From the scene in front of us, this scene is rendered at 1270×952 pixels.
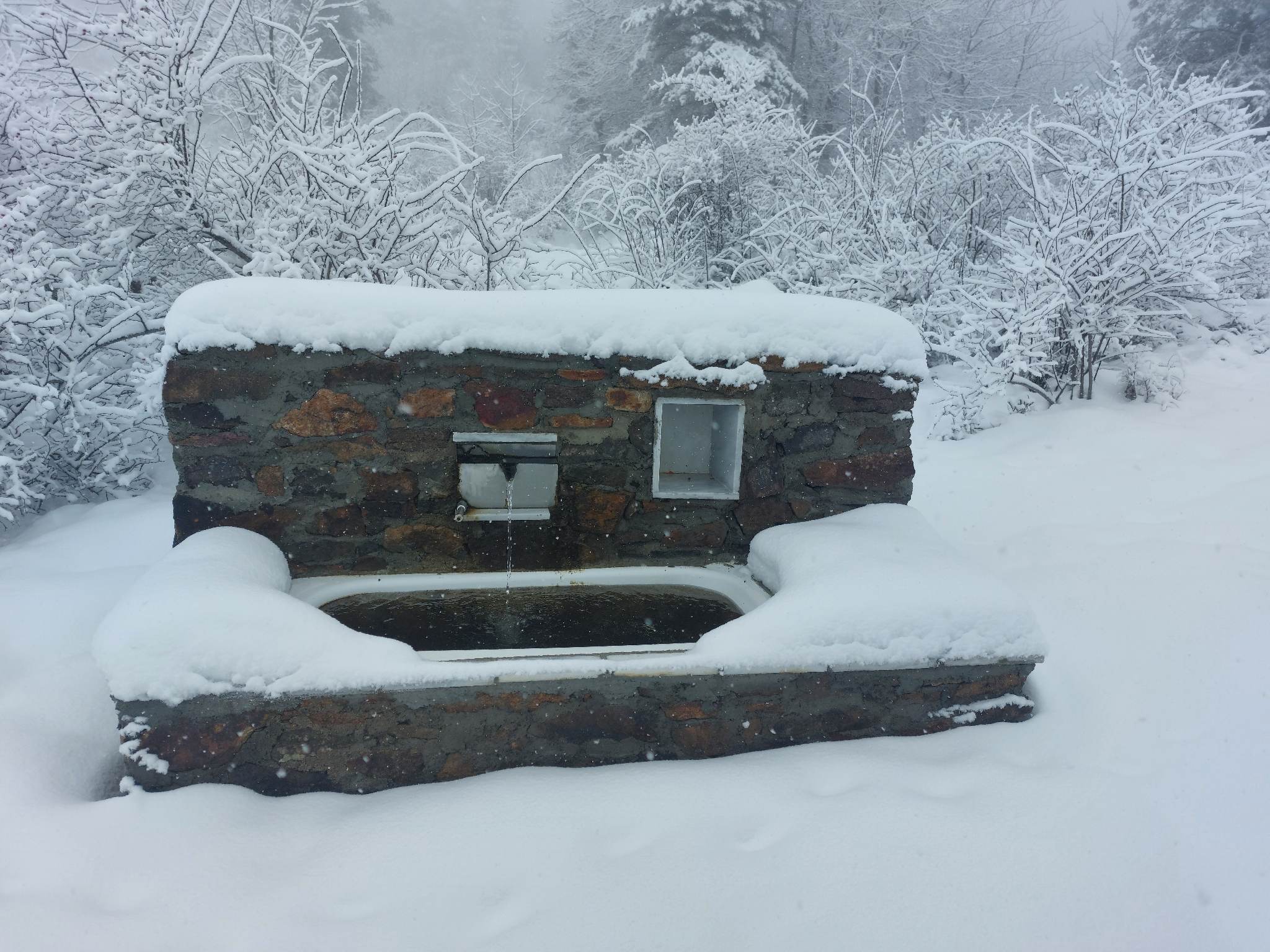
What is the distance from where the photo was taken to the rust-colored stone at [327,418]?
251 centimetres

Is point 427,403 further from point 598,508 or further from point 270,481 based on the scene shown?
point 598,508

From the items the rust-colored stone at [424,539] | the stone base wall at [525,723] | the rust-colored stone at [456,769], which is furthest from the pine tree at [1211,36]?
the rust-colored stone at [456,769]

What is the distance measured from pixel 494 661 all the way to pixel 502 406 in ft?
3.30

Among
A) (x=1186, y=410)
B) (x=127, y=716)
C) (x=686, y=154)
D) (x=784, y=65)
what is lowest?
(x=127, y=716)

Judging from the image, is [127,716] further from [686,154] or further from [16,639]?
[686,154]

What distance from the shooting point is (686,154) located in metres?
7.48

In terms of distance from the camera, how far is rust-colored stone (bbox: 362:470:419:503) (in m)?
2.65

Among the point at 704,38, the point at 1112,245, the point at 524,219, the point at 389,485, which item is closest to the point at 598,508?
the point at 389,485

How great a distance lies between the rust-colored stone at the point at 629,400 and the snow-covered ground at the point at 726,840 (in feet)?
4.27

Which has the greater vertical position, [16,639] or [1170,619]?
[1170,619]

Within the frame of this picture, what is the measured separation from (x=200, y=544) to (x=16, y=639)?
0.86 m

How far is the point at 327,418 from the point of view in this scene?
2.53m

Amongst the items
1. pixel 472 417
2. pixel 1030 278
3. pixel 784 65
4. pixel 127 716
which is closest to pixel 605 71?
pixel 784 65

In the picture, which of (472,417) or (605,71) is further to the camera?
(605,71)
